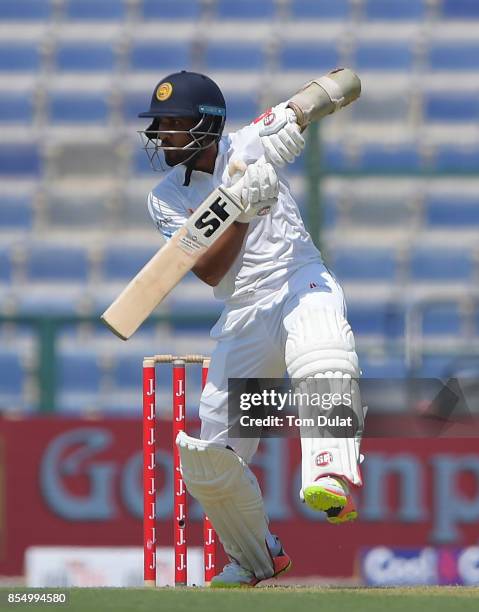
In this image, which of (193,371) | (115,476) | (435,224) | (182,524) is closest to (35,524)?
(115,476)

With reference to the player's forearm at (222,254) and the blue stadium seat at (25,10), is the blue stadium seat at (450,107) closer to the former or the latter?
the blue stadium seat at (25,10)

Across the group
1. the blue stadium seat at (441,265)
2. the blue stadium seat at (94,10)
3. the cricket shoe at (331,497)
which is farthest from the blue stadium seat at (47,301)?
the cricket shoe at (331,497)

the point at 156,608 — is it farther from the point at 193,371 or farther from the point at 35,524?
the point at 193,371

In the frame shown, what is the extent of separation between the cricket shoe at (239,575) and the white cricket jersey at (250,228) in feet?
2.59

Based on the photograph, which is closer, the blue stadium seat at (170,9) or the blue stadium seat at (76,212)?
the blue stadium seat at (76,212)

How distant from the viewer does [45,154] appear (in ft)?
34.5

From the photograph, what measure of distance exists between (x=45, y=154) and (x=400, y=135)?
7.77ft

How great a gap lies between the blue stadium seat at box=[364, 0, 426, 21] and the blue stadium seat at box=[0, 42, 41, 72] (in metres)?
2.36

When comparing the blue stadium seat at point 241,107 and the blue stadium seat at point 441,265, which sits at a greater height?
the blue stadium seat at point 241,107

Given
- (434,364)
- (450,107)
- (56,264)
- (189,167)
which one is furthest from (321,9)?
(189,167)

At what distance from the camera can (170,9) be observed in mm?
11500

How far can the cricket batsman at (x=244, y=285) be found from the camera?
4.11 meters

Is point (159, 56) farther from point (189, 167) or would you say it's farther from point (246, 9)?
point (189, 167)

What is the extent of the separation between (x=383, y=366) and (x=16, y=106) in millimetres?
4679
